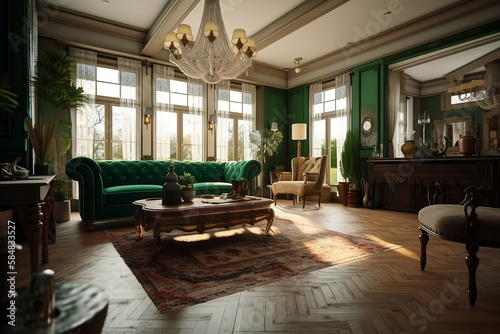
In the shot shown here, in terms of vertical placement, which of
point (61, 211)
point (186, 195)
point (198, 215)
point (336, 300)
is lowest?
point (336, 300)

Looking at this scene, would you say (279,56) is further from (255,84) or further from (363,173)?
(363,173)

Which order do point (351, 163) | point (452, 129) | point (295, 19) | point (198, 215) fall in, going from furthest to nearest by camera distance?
point (452, 129), point (351, 163), point (295, 19), point (198, 215)

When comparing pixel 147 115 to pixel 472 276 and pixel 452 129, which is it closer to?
pixel 472 276

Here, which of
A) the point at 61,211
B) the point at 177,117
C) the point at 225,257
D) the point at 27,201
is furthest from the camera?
the point at 177,117

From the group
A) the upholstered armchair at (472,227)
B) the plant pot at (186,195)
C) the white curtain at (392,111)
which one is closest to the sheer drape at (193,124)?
the plant pot at (186,195)

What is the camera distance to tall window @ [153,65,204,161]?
234 inches

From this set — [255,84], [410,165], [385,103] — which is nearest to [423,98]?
[385,103]

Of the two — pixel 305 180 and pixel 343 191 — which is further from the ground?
pixel 305 180

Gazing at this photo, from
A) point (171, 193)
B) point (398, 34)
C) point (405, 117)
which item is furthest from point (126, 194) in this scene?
point (405, 117)

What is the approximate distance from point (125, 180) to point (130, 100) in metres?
2.07

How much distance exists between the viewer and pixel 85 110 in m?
5.16

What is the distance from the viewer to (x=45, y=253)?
92.7 inches

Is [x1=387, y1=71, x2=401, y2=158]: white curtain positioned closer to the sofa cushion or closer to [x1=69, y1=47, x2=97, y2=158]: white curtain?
the sofa cushion

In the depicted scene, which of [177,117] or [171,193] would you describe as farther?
[177,117]
